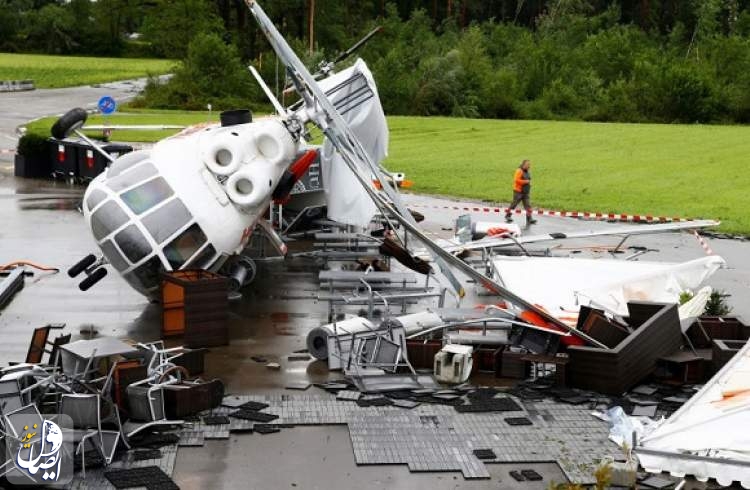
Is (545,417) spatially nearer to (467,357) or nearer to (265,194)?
(467,357)

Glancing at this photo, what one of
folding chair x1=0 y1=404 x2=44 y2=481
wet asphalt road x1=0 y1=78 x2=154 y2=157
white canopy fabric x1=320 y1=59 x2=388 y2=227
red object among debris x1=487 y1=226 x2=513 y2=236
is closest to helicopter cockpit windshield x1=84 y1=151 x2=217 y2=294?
white canopy fabric x1=320 y1=59 x2=388 y2=227

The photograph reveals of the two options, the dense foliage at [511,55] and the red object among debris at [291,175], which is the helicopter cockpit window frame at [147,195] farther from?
the dense foliage at [511,55]

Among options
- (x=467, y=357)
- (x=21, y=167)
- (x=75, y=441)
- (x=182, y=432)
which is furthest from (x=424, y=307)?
(x=21, y=167)

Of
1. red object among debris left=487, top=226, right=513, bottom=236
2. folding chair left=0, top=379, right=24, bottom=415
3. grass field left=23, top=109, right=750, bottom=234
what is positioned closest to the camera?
folding chair left=0, top=379, right=24, bottom=415

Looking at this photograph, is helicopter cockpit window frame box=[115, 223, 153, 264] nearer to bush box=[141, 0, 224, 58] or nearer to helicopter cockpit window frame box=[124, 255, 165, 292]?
helicopter cockpit window frame box=[124, 255, 165, 292]

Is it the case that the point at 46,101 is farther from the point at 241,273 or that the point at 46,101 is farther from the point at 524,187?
the point at 241,273

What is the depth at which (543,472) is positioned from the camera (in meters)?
12.5

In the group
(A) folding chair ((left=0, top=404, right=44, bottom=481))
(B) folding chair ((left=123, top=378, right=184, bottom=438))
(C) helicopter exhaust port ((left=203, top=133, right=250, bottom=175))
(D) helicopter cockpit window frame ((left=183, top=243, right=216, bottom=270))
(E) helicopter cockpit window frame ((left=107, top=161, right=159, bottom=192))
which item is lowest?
(B) folding chair ((left=123, top=378, right=184, bottom=438))

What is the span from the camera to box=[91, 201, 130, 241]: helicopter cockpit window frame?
61.2 ft

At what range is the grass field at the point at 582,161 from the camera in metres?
35.9

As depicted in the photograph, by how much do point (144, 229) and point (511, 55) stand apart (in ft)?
191

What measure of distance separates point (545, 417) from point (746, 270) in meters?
12.9

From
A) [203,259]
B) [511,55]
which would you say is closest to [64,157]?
[203,259]

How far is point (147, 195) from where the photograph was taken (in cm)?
1900
